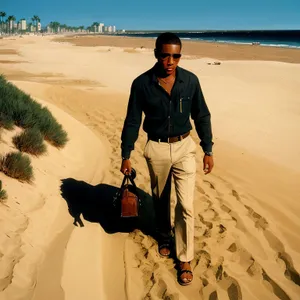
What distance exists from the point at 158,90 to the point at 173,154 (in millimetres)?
653

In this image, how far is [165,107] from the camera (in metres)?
3.45

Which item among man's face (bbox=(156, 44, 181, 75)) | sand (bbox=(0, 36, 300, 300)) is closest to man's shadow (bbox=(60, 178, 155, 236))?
sand (bbox=(0, 36, 300, 300))

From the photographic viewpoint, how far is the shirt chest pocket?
3.44 meters

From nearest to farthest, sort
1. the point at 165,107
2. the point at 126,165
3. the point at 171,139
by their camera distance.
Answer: the point at 165,107 → the point at 171,139 → the point at 126,165

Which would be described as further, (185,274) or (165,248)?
(165,248)

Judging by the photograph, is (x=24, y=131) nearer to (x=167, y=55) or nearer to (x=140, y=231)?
(x=140, y=231)

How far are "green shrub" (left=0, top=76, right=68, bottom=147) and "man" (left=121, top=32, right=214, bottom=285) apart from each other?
3.17m

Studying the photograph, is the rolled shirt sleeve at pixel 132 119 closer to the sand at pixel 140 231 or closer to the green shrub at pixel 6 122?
the sand at pixel 140 231

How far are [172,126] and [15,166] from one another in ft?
7.98

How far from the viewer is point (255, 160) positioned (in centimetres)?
741

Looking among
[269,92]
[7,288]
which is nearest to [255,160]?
[7,288]

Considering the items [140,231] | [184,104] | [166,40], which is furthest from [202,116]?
[140,231]

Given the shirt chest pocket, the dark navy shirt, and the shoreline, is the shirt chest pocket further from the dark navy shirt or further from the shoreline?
the shoreline

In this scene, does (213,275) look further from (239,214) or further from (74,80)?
(74,80)
